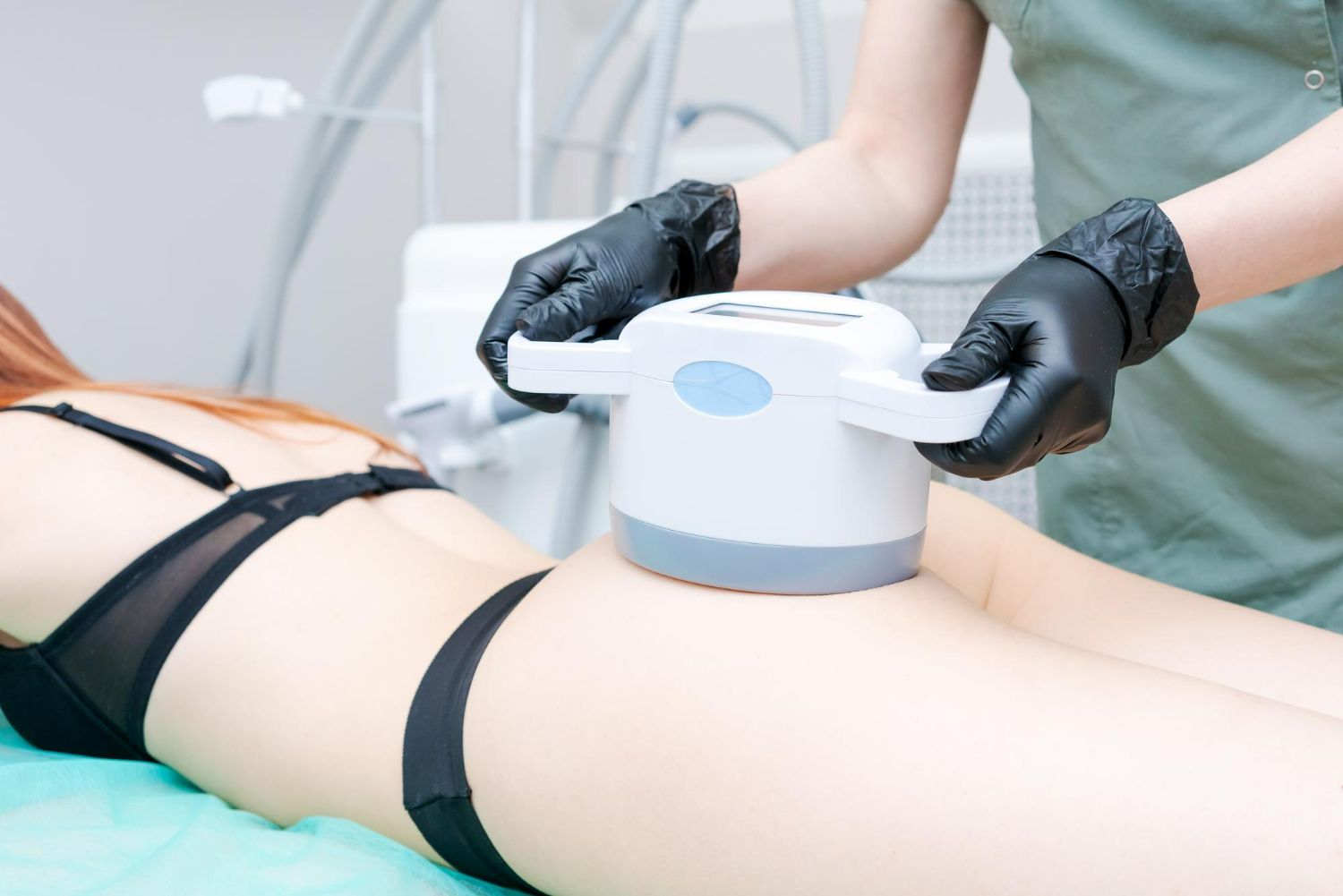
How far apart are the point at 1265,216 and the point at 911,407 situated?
13.1 inches

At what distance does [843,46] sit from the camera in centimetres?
280

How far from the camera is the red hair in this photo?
111 centimetres

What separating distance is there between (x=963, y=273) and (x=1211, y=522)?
85 centimetres

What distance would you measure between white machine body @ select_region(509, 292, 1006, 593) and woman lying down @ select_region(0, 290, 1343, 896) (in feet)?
0.11

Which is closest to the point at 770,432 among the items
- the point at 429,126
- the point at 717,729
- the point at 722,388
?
the point at 722,388

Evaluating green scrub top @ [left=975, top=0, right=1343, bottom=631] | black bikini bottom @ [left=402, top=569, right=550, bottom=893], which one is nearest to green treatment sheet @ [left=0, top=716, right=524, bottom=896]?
black bikini bottom @ [left=402, top=569, right=550, bottom=893]

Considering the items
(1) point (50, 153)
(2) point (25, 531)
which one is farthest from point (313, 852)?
(1) point (50, 153)

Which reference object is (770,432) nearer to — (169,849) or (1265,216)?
(1265,216)

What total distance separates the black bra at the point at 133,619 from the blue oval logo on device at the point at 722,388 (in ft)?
1.41

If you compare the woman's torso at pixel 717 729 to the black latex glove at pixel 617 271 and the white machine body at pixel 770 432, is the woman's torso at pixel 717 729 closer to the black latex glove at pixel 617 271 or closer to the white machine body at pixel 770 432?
the white machine body at pixel 770 432

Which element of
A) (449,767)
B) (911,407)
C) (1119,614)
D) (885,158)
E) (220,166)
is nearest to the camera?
(911,407)

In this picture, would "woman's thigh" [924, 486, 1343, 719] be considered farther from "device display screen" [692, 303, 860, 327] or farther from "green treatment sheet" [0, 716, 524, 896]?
"green treatment sheet" [0, 716, 524, 896]

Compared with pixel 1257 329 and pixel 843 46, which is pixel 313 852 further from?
pixel 843 46

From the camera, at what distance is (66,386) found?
112cm
